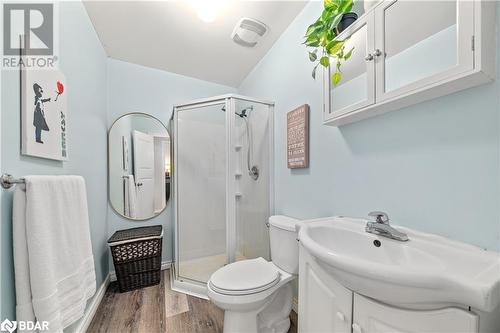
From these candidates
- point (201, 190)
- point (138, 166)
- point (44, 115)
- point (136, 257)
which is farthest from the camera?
point (138, 166)

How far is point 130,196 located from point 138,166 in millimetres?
343

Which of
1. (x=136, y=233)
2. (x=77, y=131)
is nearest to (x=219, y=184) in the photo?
(x=136, y=233)

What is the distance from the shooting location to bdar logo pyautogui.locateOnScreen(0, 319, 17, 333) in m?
0.71

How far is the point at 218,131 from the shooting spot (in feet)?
6.42

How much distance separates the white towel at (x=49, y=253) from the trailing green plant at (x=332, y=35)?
1478 mm

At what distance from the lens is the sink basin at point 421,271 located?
491mm

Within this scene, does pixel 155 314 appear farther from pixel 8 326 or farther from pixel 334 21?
pixel 334 21

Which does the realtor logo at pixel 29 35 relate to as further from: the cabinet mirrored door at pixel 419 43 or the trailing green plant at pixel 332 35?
the cabinet mirrored door at pixel 419 43

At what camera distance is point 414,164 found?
88 centimetres

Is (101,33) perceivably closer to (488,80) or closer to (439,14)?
(439,14)

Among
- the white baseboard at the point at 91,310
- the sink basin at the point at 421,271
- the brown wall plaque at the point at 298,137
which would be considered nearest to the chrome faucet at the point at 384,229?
the sink basin at the point at 421,271

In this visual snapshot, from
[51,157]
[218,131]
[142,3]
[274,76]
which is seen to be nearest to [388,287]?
[51,157]

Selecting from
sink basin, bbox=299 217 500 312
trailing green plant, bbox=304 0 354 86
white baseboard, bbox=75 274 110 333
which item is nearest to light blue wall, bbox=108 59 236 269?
white baseboard, bbox=75 274 110 333

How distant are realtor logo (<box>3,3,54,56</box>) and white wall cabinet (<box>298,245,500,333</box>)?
1.53m
